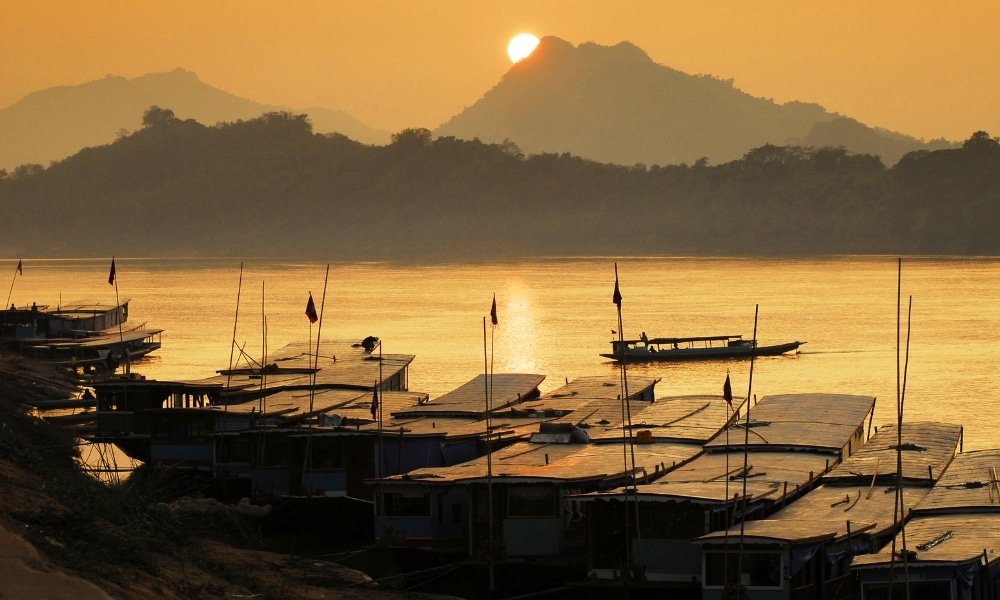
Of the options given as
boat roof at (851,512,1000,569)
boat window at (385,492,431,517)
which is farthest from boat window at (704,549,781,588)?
boat window at (385,492,431,517)

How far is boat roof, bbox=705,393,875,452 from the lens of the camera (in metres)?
32.4

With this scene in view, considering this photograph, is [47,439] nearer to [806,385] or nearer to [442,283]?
[806,385]

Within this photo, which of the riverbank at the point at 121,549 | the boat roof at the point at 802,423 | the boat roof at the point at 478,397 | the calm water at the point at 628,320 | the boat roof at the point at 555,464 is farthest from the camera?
the calm water at the point at 628,320

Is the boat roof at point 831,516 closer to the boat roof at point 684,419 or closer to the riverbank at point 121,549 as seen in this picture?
the boat roof at point 684,419

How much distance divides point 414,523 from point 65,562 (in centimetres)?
977

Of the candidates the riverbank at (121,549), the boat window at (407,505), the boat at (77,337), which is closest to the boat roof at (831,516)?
the boat window at (407,505)

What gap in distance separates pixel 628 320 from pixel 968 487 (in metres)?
78.9

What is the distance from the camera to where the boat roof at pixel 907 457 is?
2886cm

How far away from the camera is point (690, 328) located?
98.8 meters

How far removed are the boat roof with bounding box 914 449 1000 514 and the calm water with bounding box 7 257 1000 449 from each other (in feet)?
53.8

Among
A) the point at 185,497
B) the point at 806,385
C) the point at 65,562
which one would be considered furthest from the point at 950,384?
the point at 65,562

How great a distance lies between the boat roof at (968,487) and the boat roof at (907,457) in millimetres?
382

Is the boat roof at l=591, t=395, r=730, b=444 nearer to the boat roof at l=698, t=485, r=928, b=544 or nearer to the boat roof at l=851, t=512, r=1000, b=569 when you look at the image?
the boat roof at l=698, t=485, r=928, b=544

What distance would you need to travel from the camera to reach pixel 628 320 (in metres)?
107
